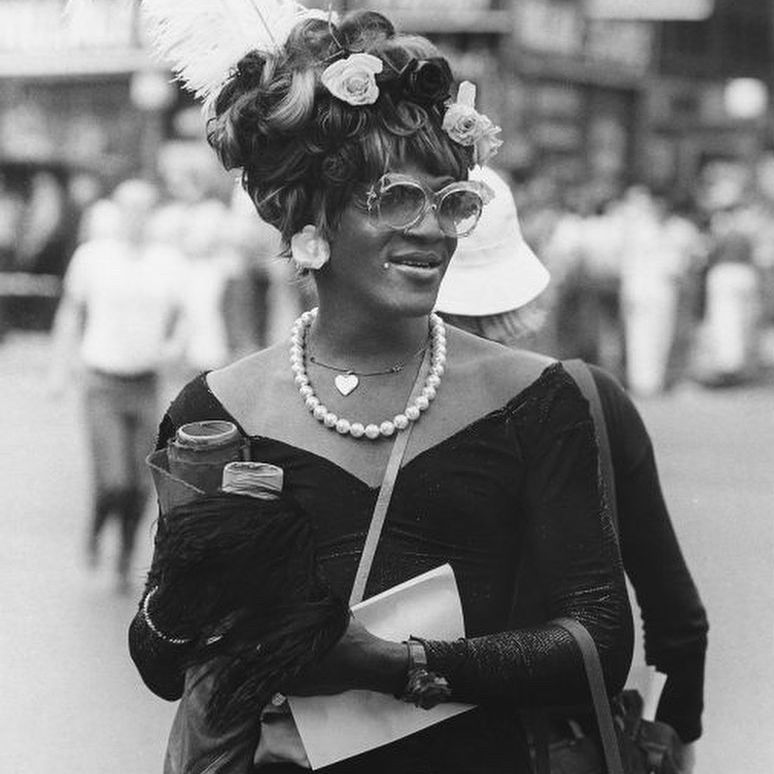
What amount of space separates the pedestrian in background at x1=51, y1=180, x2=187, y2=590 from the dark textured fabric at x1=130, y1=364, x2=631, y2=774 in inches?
226

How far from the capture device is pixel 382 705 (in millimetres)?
1994

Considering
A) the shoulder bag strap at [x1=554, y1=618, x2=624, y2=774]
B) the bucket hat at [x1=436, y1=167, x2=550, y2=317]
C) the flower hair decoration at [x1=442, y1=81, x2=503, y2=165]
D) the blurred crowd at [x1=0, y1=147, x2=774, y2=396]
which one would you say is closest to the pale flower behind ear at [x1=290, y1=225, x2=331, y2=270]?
the flower hair decoration at [x1=442, y1=81, x2=503, y2=165]

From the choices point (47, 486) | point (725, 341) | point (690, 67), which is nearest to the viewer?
point (47, 486)

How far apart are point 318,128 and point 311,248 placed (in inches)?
6.3

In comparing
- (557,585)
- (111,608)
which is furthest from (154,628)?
(111,608)

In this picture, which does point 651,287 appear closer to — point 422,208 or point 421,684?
point 422,208

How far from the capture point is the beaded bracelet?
193cm

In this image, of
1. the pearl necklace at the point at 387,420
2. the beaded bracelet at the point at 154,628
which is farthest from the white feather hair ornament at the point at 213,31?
the beaded bracelet at the point at 154,628

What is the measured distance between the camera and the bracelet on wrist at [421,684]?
1915mm

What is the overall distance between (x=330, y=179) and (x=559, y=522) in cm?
51

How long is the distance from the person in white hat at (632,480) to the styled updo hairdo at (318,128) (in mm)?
631

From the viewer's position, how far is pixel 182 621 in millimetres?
1899

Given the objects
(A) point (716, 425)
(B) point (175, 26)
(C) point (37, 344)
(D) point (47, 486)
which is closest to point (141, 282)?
(D) point (47, 486)

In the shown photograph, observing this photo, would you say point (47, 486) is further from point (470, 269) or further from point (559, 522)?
point (559, 522)
